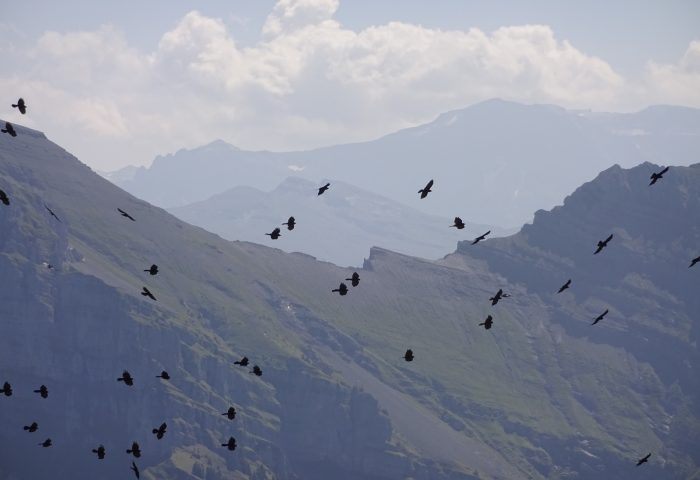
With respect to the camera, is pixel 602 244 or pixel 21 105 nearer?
pixel 21 105

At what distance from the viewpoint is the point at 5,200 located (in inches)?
3984

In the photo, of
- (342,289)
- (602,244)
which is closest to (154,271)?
(342,289)

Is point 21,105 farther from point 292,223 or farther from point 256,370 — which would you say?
point 256,370

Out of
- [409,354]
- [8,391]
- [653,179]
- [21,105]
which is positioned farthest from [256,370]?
[653,179]

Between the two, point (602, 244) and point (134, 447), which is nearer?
point (134, 447)

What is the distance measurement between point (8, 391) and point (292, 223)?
2676cm

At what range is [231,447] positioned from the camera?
365ft

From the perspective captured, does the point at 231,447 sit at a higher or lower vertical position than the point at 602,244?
lower

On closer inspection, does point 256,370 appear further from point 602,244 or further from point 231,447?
point 602,244

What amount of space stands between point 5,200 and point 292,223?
23280 millimetres

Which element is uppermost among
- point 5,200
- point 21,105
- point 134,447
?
point 21,105

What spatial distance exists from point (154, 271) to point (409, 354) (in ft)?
74.7

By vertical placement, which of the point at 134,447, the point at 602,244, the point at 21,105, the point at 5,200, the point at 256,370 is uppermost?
the point at 602,244

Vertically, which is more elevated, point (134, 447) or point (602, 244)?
point (602, 244)
